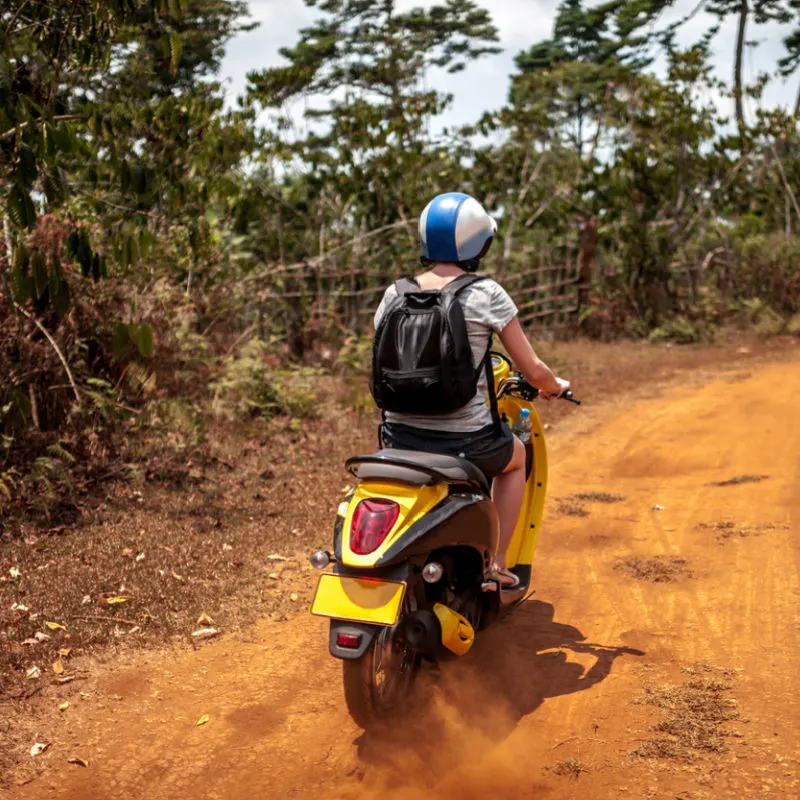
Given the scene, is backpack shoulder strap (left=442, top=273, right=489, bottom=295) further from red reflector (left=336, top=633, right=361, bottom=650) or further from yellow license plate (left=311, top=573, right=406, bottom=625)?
red reflector (left=336, top=633, right=361, bottom=650)

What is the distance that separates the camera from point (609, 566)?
5.38 meters

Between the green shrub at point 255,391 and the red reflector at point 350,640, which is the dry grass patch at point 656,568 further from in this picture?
the green shrub at point 255,391

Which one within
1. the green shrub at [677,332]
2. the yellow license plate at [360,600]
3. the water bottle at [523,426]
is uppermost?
the water bottle at [523,426]

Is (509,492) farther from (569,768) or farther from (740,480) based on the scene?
(740,480)

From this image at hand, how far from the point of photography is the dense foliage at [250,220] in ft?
19.1

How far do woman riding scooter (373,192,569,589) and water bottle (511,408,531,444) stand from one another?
1.60ft

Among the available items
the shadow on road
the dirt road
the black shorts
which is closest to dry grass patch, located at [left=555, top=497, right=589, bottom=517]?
the dirt road

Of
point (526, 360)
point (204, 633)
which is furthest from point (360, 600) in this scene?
point (204, 633)

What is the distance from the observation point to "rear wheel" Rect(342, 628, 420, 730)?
3291 mm

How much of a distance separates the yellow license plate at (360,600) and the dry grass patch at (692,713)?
100cm

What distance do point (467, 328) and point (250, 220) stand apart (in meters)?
9.28

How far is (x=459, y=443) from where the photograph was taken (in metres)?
3.76

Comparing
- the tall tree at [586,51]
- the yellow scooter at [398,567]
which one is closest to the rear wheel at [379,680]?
the yellow scooter at [398,567]

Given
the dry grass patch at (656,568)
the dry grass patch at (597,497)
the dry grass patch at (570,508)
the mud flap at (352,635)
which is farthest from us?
the dry grass patch at (597,497)
